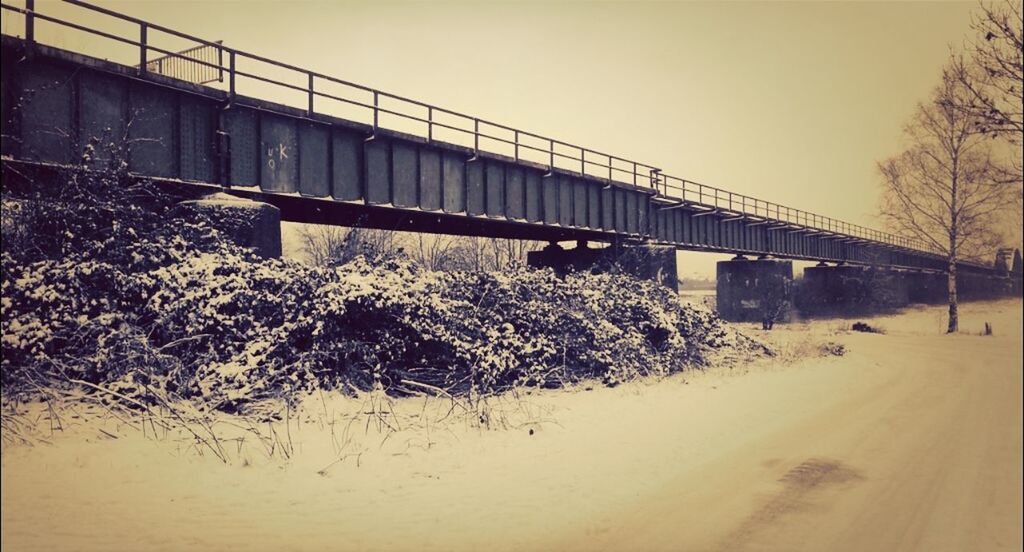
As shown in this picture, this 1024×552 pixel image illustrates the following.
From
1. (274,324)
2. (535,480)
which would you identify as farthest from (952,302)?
(274,324)

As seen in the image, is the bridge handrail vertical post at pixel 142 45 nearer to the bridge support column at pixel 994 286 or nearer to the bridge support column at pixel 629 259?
the bridge support column at pixel 994 286

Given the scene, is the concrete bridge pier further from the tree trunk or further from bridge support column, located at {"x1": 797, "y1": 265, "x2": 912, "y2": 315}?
the tree trunk

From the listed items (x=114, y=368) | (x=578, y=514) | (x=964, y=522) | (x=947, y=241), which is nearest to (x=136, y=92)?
(x=114, y=368)

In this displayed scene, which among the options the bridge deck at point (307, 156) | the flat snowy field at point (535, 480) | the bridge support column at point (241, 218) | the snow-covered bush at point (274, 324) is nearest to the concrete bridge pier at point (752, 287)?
the bridge deck at point (307, 156)

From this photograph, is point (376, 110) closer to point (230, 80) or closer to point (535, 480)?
point (230, 80)

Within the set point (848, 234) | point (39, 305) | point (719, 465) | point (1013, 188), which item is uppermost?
point (848, 234)

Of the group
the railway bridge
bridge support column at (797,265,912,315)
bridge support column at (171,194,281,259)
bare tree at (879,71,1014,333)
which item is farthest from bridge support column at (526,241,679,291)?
bridge support column at (797,265,912,315)

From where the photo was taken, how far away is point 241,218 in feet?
40.1

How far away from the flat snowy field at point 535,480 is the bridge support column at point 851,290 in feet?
118

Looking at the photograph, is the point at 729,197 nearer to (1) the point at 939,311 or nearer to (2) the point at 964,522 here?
(1) the point at 939,311

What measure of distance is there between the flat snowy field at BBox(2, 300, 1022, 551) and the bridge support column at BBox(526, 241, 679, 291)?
52.2ft

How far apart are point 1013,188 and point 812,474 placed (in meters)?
4.41

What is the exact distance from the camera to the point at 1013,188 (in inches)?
277

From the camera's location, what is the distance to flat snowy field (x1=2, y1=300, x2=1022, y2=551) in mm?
5121
